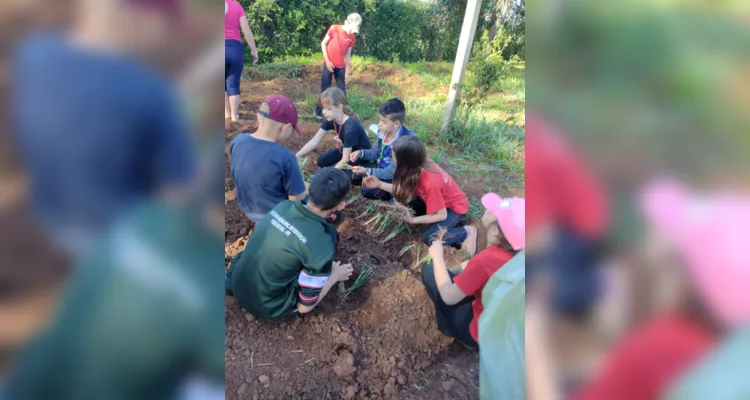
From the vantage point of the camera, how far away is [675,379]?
0.45 meters

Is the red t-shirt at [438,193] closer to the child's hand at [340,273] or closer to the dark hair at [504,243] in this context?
the child's hand at [340,273]

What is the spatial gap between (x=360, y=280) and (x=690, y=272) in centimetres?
289

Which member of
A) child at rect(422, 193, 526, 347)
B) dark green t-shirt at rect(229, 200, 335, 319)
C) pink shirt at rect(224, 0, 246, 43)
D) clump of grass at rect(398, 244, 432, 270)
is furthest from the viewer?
pink shirt at rect(224, 0, 246, 43)

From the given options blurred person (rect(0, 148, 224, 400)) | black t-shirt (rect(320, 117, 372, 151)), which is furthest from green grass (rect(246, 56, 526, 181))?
blurred person (rect(0, 148, 224, 400))

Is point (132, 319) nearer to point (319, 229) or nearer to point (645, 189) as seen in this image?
point (645, 189)

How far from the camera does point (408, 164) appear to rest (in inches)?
141

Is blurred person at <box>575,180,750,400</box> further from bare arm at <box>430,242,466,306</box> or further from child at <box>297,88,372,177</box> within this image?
child at <box>297,88,372,177</box>

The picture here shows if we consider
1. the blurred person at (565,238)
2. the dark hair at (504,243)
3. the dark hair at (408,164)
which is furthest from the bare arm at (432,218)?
the blurred person at (565,238)

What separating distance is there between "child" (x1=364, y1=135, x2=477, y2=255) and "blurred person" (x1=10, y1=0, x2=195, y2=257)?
309 cm

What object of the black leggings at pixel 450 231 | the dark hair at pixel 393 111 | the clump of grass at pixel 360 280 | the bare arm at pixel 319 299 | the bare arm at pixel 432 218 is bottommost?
the clump of grass at pixel 360 280

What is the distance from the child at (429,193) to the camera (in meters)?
3.56

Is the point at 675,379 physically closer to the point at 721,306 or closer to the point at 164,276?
the point at 721,306

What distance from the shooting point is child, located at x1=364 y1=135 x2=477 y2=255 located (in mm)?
3557

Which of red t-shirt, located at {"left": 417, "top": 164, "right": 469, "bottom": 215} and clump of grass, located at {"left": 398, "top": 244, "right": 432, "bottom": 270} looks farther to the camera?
red t-shirt, located at {"left": 417, "top": 164, "right": 469, "bottom": 215}
